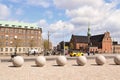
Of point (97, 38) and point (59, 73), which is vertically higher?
point (97, 38)

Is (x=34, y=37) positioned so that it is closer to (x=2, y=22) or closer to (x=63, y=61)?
(x=2, y=22)

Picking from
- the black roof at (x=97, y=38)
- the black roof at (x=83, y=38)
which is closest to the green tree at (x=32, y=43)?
the black roof at (x=83, y=38)

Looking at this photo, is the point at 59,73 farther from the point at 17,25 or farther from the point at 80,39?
the point at 80,39

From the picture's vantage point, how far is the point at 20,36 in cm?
12250

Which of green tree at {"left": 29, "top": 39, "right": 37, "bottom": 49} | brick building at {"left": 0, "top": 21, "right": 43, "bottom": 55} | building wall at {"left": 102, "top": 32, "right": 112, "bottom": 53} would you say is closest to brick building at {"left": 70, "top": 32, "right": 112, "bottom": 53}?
building wall at {"left": 102, "top": 32, "right": 112, "bottom": 53}

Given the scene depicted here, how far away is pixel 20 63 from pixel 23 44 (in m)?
94.1

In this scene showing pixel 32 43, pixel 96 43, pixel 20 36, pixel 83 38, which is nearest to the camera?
pixel 32 43

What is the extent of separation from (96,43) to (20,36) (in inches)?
2242

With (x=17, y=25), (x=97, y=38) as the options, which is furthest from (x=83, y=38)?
(x=17, y=25)

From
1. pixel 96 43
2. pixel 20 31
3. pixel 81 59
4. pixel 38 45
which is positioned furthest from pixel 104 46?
pixel 81 59

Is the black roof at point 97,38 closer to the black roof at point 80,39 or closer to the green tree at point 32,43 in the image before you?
the black roof at point 80,39

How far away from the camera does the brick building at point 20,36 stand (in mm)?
115188

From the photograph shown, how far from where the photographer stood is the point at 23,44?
395 ft

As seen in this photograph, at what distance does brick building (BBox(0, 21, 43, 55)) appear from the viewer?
378 ft
